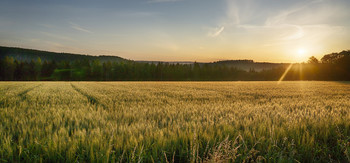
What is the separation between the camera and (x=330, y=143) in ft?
10.4

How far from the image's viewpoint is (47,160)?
230 centimetres

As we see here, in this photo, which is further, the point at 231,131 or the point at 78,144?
the point at 231,131

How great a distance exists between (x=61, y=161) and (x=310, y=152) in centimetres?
328

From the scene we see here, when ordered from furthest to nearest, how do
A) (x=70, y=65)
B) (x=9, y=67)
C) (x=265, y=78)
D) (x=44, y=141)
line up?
(x=70, y=65) < (x=265, y=78) < (x=9, y=67) < (x=44, y=141)

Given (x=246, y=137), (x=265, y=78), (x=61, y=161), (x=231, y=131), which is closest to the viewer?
(x=61, y=161)

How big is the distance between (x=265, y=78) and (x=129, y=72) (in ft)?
264

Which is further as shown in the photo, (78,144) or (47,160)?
(78,144)

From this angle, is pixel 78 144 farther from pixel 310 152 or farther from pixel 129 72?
pixel 129 72

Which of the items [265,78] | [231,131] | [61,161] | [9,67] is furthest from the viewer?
[265,78]

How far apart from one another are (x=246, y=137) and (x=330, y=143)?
1517 mm

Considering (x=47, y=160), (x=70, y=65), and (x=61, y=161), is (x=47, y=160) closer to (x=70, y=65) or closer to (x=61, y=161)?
(x=61, y=161)

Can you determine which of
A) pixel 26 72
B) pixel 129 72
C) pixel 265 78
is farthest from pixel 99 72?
pixel 265 78

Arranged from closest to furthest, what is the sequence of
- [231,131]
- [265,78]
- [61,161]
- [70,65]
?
[61,161] → [231,131] → [265,78] → [70,65]

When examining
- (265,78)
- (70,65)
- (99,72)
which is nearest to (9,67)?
(70,65)
